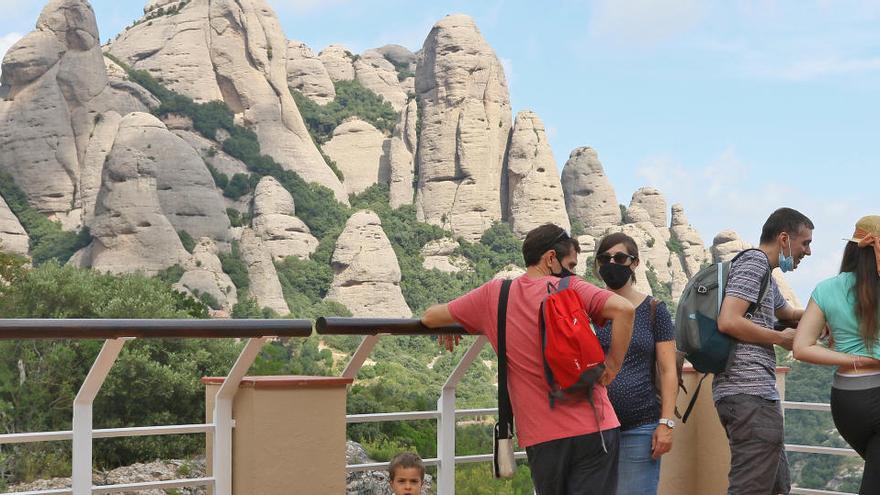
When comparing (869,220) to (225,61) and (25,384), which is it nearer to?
(25,384)

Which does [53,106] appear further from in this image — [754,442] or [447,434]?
[754,442]

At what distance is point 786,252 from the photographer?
12.7ft

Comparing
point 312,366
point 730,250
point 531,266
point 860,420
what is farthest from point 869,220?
point 730,250

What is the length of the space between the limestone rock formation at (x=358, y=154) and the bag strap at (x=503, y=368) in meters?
79.6

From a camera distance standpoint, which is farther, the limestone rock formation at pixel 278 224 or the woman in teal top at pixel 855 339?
the limestone rock formation at pixel 278 224

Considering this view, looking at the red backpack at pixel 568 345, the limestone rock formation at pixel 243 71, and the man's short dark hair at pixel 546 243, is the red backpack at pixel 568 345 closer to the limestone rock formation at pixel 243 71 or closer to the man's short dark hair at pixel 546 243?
the man's short dark hair at pixel 546 243

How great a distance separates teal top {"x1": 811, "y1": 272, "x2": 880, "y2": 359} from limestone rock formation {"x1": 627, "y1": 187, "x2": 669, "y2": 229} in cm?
8530

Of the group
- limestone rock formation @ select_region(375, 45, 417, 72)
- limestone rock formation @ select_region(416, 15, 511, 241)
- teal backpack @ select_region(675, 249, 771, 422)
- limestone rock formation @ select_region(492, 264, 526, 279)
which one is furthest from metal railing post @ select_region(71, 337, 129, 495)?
limestone rock formation @ select_region(375, 45, 417, 72)

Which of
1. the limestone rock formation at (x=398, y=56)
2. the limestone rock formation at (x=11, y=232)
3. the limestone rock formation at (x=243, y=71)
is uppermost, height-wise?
the limestone rock formation at (x=398, y=56)

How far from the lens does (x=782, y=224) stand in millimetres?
3873

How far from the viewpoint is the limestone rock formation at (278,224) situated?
69.2 m

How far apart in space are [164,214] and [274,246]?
1186cm

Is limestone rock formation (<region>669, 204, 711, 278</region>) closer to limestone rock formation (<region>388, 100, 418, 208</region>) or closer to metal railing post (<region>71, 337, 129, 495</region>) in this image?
limestone rock formation (<region>388, 100, 418, 208</region>)

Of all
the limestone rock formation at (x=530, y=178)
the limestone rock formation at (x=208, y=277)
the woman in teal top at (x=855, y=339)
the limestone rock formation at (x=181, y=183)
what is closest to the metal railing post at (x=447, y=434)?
the woman in teal top at (x=855, y=339)
